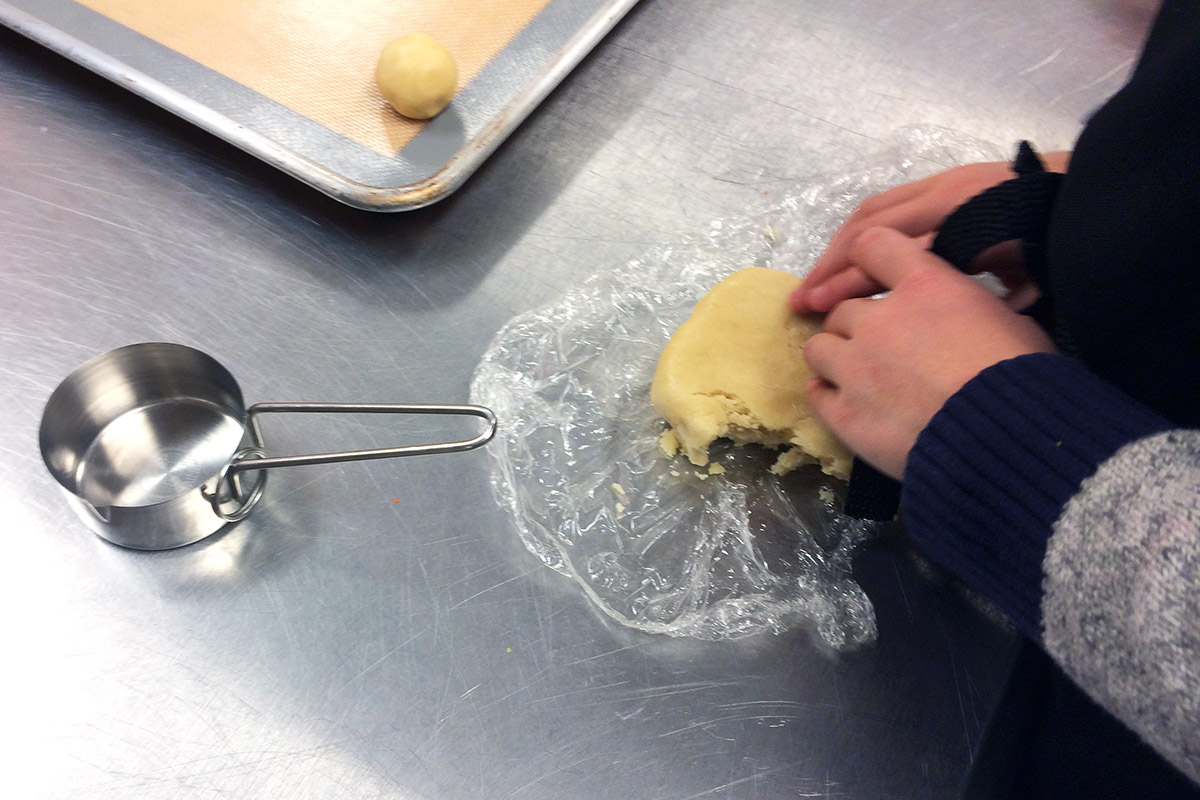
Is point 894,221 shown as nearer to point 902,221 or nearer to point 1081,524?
point 902,221

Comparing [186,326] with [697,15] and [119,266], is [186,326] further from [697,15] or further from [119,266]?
[697,15]

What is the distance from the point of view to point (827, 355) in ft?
2.41

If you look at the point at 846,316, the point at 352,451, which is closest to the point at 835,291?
the point at 846,316

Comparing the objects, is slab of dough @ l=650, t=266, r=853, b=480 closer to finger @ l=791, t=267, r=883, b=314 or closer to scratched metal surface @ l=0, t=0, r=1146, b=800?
finger @ l=791, t=267, r=883, b=314

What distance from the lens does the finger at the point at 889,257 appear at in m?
0.71

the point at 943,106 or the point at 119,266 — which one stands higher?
the point at 943,106

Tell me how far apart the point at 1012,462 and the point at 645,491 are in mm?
375

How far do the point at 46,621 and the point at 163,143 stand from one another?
60 cm

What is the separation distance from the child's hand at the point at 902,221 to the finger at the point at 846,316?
23mm

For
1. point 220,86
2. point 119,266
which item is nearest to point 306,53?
point 220,86

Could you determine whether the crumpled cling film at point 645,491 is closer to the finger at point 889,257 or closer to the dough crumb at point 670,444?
the dough crumb at point 670,444

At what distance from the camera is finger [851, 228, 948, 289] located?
2.33 ft

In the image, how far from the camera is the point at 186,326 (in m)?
0.91

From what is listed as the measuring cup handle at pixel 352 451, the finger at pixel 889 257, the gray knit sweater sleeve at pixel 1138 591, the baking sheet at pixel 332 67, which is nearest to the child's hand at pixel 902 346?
the finger at pixel 889 257
